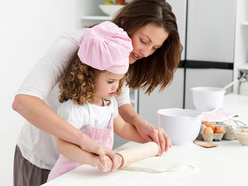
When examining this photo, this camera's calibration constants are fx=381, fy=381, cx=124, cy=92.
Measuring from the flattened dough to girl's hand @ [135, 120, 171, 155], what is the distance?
0.31 ft

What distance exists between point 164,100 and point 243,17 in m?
0.88

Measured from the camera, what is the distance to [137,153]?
3.79 ft

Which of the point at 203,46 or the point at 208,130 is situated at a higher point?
the point at 203,46

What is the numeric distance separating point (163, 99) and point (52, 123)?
80.5 inches

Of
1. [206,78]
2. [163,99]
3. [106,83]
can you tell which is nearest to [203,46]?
[206,78]

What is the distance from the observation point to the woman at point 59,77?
113cm

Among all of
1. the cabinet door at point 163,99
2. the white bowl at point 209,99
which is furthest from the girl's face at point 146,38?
the cabinet door at point 163,99

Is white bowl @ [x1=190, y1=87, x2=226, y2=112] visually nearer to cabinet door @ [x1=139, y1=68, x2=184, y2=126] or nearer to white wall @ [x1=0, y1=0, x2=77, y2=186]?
cabinet door @ [x1=139, y1=68, x2=184, y2=126]

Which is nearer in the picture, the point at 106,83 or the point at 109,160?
the point at 109,160

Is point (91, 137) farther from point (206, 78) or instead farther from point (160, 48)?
point (206, 78)

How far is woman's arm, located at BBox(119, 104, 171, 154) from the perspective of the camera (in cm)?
132

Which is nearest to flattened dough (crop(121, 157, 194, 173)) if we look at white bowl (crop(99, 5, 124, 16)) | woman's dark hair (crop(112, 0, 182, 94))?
woman's dark hair (crop(112, 0, 182, 94))

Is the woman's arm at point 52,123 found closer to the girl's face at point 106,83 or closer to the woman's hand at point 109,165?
the woman's hand at point 109,165

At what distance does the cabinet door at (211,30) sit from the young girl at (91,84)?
1.75 metres
